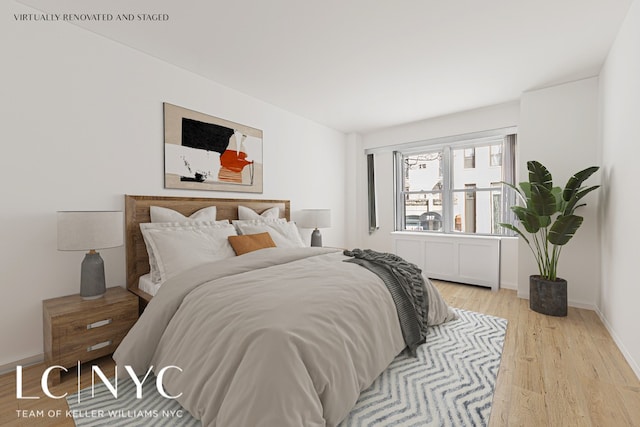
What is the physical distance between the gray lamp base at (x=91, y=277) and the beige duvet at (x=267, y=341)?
1.92ft

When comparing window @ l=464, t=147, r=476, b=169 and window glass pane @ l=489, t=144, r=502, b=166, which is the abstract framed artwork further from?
window glass pane @ l=489, t=144, r=502, b=166

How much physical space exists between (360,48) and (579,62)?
2192mm

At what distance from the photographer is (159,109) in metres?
2.77

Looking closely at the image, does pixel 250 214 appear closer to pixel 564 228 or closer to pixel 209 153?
pixel 209 153

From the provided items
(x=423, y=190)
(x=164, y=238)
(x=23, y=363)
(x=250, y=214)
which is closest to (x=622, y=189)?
(x=423, y=190)

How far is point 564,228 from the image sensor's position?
289 cm

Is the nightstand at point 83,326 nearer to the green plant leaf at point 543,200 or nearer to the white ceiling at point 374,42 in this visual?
the white ceiling at point 374,42

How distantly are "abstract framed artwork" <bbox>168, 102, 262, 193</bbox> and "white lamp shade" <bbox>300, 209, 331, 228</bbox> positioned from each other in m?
0.82

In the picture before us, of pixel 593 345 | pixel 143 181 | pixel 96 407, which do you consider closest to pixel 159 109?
pixel 143 181

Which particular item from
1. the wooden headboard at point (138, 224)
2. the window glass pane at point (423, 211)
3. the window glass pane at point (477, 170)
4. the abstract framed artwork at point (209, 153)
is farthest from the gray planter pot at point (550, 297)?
the wooden headboard at point (138, 224)

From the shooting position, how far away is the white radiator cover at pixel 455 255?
13.1 ft

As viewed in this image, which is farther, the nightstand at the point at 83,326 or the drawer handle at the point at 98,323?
the drawer handle at the point at 98,323

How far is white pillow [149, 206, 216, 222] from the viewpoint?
261cm

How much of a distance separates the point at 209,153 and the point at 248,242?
3.81ft
